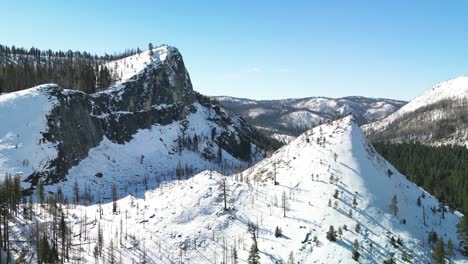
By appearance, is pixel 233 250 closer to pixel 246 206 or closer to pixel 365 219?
pixel 246 206

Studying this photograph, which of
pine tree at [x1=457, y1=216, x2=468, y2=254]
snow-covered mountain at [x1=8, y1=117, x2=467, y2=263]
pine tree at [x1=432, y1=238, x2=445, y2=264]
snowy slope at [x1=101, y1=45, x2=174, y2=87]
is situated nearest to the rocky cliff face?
snowy slope at [x1=101, y1=45, x2=174, y2=87]

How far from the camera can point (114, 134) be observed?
15388 centimetres

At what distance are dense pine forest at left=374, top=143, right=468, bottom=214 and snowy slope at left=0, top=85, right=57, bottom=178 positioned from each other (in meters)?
113

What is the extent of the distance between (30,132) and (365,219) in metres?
99.8

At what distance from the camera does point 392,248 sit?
7212 cm

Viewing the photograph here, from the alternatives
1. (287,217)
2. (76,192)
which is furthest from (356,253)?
(76,192)

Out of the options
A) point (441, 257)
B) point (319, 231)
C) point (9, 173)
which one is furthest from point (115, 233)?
point (441, 257)

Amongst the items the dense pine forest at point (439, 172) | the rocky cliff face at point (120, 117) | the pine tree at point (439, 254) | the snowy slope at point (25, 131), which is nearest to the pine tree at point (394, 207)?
the pine tree at point (439, 254)

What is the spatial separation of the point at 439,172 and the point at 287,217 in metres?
101

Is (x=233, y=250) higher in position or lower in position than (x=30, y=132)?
lower

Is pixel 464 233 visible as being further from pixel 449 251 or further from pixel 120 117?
pixel 120 117

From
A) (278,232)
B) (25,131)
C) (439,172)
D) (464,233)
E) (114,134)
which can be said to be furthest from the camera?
(114,134)

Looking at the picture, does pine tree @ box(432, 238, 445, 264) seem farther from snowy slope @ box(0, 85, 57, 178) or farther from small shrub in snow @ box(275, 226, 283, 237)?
snowy slope @ box(0, 85, 57, 178)

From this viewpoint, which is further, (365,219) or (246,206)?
(246,206)
